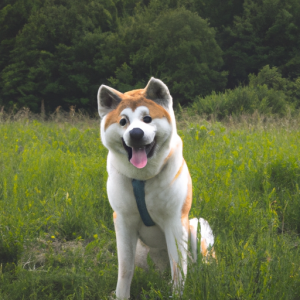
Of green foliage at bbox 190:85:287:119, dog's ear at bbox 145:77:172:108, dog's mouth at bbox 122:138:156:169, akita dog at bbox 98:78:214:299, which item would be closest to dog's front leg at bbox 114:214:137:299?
akita dog at bbox 98:78:214:299

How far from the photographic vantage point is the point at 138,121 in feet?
6.56

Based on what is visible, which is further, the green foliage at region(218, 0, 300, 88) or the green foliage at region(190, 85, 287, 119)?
the green foliage at region(218, 0, 300, 88)

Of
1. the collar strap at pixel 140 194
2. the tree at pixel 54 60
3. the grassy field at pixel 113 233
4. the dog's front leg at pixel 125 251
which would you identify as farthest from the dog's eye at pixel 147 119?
the tree at pixel 54 60

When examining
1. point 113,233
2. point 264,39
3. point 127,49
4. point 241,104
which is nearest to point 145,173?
point 113,233

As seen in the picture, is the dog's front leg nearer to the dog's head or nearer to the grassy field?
the grassy field

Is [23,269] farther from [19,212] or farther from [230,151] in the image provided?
[230,151]

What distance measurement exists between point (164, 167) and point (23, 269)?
1394 millimetres

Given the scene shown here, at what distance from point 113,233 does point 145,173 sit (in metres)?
1.25

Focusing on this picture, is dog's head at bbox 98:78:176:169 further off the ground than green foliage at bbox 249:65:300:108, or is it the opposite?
dog's head at bbox 98:78:176:169

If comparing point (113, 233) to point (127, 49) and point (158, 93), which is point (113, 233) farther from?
point (127, 49)

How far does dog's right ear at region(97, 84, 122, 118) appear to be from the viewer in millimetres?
2135

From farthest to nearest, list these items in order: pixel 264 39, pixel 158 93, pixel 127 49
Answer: pixel 264 39
pixel 127 49
pixel 158 93

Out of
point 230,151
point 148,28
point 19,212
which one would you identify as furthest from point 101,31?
point 19,212

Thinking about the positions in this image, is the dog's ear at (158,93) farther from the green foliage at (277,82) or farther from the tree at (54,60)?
the tree at (54,60)
